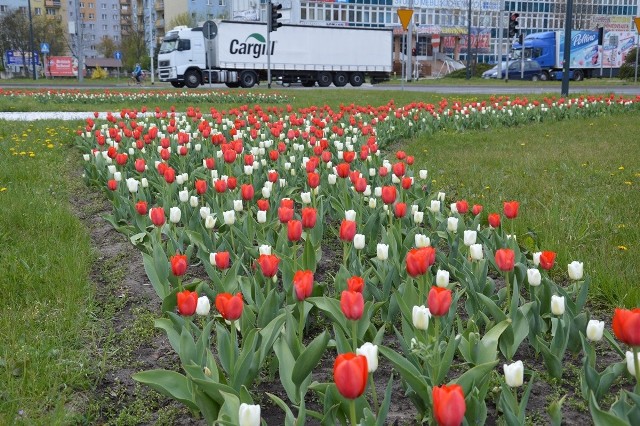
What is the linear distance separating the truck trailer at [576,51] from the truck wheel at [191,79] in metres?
23.5

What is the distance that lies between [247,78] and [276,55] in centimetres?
214

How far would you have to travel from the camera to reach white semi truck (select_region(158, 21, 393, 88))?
33.5 m

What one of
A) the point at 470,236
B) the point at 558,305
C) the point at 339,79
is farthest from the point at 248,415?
the point at 339,79

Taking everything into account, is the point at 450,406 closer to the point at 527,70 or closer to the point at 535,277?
the point at 535,277

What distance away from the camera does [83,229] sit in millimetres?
4988

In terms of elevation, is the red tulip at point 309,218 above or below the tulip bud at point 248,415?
above

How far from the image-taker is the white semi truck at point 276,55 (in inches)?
1318

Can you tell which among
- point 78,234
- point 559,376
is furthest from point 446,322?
point 78,234

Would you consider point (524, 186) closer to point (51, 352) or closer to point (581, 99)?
point (51, 352)

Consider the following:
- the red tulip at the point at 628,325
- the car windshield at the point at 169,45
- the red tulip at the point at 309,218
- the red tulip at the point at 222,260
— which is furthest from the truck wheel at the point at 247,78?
the red tulip at the point at 628,325

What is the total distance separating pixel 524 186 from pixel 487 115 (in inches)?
207

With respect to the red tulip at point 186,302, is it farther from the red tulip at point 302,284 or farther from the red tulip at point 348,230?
the red tulip at point 348,230

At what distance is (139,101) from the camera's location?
18609mm

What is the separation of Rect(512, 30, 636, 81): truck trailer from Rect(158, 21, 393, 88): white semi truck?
1210 cm
